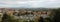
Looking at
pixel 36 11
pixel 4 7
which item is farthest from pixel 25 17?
pixel 4 7

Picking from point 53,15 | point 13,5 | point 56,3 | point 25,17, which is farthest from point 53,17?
point 13,5

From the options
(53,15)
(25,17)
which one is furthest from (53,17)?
(25,17)

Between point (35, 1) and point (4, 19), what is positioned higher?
point (35, 1)

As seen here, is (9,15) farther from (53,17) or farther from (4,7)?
(53,17)

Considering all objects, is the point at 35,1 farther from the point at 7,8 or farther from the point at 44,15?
the point at 7,8

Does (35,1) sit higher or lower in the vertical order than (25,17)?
higher

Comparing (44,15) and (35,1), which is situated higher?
(35,1)

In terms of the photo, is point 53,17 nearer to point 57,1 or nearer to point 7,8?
point 57,1
